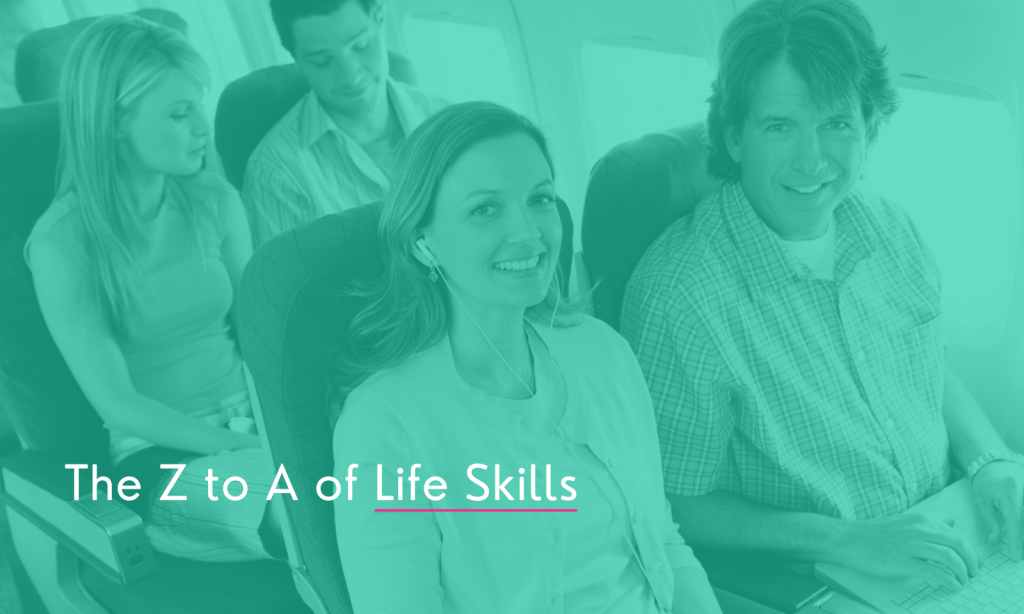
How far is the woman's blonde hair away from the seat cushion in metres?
0.56

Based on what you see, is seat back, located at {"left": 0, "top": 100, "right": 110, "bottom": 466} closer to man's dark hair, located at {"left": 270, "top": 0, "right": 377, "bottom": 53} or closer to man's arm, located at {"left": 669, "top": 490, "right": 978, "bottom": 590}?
man's dark hair, located at {"left": 270, "top": 0, "right": 377, "bottom": 53}

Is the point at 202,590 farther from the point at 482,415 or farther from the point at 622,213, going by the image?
the point at 622,213

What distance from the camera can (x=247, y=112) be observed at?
293 cm

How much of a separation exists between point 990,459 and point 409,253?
1.25m

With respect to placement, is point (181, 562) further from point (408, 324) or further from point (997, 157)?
point (997, 157)

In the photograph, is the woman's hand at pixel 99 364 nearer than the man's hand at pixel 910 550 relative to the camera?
No

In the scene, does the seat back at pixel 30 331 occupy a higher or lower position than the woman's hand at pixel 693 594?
higher

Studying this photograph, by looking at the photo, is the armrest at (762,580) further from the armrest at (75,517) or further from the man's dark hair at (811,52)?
the armrest at (75,517)

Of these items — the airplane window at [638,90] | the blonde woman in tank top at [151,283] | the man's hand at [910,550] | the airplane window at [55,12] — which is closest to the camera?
the man's hand at [910,550]

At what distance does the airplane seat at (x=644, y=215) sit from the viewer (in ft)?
5.42

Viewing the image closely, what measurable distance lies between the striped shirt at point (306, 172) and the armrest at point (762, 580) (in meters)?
1.44

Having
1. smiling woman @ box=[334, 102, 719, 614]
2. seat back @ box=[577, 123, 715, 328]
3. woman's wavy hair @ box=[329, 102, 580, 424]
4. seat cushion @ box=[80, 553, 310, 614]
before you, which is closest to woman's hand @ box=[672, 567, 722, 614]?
smiling woman @ box=[334, 102, 719, 614]

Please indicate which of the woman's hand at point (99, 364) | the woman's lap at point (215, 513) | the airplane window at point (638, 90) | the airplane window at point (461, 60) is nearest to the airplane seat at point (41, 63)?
the airplane window at point (461, 60)

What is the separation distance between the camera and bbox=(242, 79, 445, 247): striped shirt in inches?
108
